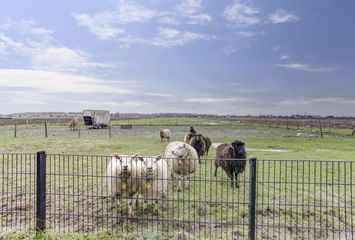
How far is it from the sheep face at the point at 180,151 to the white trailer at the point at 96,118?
50.9m

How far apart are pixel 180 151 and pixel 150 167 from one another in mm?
3571

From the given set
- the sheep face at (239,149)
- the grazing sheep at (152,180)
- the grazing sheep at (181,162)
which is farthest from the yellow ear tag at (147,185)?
the sheep face at (239,149)

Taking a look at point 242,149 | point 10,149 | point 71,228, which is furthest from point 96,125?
point 71,228

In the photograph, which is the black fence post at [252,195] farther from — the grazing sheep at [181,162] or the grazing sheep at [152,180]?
the grazing sheep at [181,162]

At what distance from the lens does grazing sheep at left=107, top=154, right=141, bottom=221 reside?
7.80 metres

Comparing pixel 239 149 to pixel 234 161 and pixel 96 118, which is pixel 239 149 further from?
pixel 96 118

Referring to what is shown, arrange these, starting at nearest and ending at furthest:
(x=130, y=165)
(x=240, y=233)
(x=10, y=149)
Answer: (x=240, y=233)
(x=130, y=165)
(x=10, y=149)

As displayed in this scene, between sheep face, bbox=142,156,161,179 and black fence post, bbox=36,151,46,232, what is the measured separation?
2302 mm

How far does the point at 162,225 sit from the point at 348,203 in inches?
241

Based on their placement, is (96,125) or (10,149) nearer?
(10,149)

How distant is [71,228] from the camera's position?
23.7 feet

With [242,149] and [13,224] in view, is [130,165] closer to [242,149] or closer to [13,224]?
[13,224]

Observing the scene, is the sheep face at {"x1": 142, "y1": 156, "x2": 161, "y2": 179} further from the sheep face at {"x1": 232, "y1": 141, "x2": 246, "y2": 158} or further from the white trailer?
the white trailer

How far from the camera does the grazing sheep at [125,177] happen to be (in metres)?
7.80
